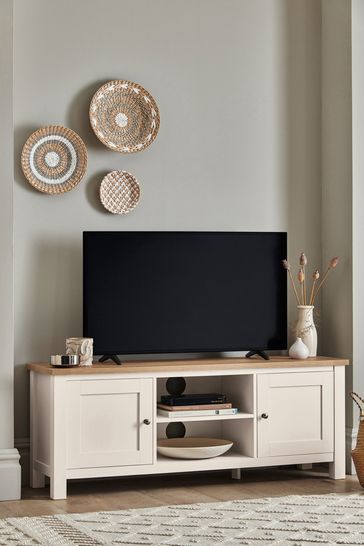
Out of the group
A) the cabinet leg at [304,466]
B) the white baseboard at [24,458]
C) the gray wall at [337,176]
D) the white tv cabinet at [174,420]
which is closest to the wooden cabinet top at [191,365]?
the white tv cabinet at [174,420]

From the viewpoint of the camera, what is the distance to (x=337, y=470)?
4.77 m

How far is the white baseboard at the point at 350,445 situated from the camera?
4.93m

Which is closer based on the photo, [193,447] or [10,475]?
[10,475]

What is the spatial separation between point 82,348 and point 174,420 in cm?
58

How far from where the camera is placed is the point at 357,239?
16.5ft

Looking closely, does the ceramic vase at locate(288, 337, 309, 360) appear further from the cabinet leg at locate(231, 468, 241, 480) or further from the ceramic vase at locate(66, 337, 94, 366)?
the ceramic vase at locate(66, 337, 94, 366)

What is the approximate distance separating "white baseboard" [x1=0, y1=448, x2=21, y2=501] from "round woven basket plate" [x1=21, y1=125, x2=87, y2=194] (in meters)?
1.31

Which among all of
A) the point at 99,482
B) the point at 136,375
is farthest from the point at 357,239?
the point at 99,482

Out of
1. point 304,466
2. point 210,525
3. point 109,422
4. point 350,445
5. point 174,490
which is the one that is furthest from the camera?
point 304,466

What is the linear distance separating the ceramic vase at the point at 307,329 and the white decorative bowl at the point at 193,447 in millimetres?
670

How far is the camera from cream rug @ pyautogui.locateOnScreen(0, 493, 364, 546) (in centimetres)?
344

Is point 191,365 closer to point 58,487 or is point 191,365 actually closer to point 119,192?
point 58,487

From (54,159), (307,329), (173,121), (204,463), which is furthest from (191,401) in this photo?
(173,121)

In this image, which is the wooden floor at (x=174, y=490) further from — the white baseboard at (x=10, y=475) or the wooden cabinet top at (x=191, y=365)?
the wooden cabinet top at (x=191, y=365)
